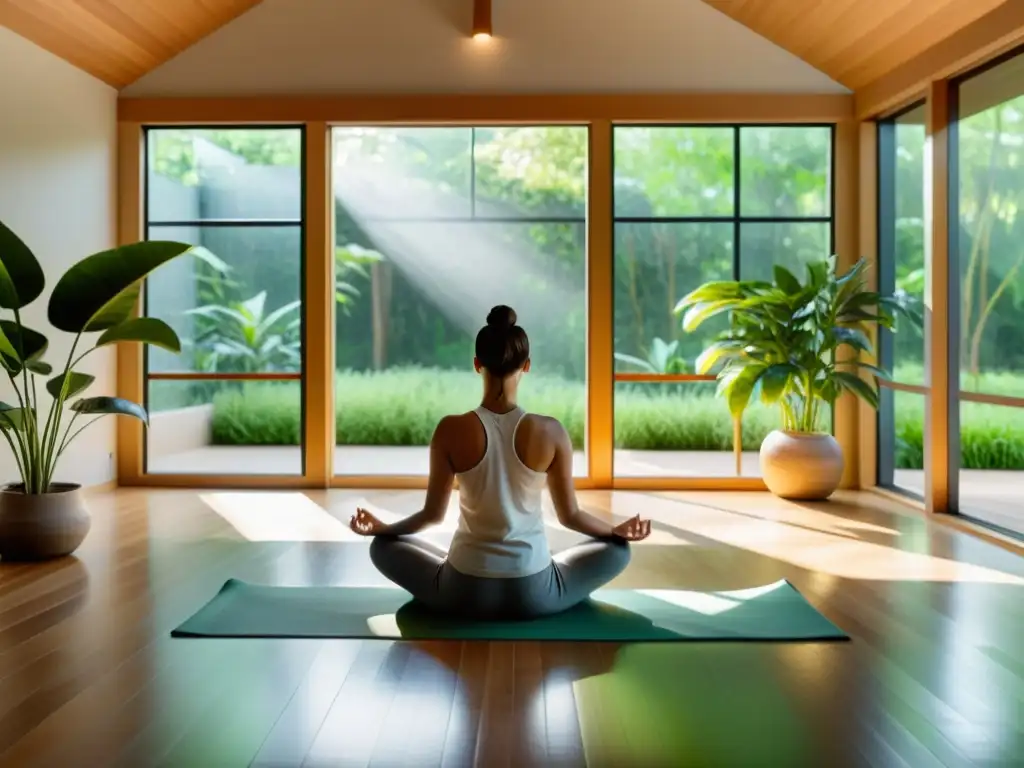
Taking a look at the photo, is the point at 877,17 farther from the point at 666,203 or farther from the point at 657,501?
the point at 657,501

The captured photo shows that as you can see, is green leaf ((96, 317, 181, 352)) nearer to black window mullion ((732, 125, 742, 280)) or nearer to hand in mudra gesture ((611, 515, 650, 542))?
hand in mudra gesture ((611, 515, 650, 542))

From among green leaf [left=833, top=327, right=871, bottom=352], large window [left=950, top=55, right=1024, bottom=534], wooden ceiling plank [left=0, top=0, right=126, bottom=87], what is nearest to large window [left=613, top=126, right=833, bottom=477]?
green leaf [left=833, top=327, right=871, bottom=352]

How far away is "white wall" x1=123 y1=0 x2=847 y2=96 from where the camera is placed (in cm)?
626

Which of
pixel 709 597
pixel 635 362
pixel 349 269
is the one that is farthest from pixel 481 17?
pixel 709 597

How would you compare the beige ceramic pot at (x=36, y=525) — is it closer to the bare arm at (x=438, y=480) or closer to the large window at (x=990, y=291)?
the bare arm at (x=438, y=480)

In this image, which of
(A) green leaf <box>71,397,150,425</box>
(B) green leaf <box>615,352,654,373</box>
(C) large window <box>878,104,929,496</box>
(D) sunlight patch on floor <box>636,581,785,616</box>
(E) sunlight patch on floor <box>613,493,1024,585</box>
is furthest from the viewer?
(B) green leaf <box>615,352,654,373</box>

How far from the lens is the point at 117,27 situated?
18.4ft

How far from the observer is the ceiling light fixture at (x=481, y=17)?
6078 millimetres

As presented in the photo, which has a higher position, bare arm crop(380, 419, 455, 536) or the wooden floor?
bare arm crop(380, 419, 455, 536)

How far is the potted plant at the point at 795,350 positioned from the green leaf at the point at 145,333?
3.16 meters

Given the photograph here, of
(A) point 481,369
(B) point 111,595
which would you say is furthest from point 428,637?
(B) point 111,595

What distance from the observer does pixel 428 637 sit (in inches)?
117

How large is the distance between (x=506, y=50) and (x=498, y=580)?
170 inches

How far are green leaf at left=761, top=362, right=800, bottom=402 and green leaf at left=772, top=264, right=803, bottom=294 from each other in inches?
19.2
